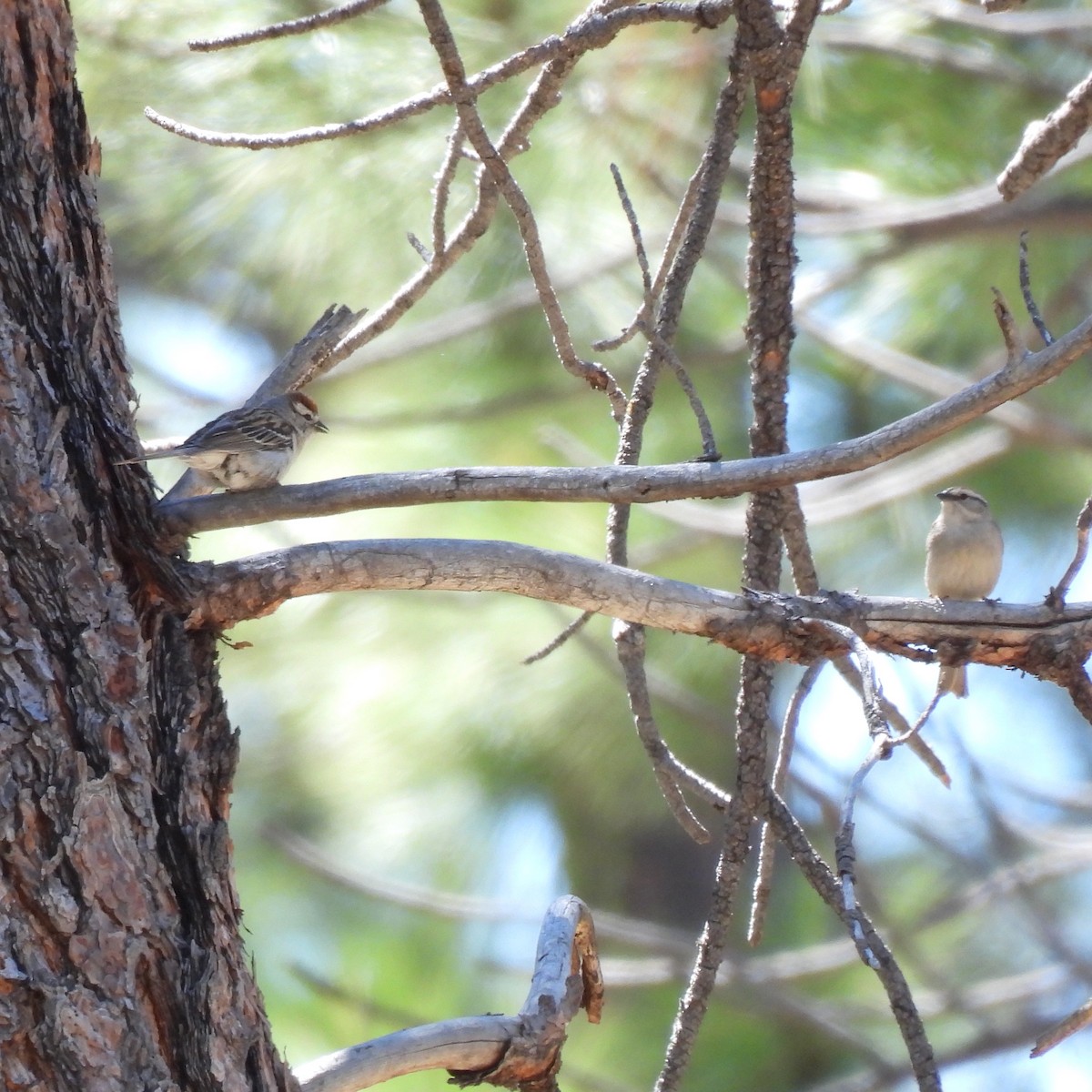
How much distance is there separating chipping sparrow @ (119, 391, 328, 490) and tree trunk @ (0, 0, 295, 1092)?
976mm

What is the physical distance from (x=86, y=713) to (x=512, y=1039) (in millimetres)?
765

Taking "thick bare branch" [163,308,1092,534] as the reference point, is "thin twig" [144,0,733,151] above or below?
above

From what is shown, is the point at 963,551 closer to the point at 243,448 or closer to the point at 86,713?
the point at 243,448

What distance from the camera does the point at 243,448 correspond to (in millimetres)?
3193

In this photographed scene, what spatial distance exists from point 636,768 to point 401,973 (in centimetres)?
165

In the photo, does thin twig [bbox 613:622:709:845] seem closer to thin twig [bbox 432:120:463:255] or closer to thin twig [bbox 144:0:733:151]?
thin twig [bbox 432:120:463:255]

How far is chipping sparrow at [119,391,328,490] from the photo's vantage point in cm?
316

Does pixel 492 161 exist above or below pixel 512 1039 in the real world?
above

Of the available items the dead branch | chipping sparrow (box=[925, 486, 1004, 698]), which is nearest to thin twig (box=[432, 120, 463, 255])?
the dead branch

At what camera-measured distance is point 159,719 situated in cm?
186

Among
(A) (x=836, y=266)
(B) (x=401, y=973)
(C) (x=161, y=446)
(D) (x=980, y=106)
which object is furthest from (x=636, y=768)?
(C) (x=161, y=446)

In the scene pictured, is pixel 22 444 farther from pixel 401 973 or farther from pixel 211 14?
pixel 401 973

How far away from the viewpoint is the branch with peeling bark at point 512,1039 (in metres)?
1.88

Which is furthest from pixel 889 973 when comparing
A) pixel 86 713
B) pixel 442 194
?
pixel 442 194
